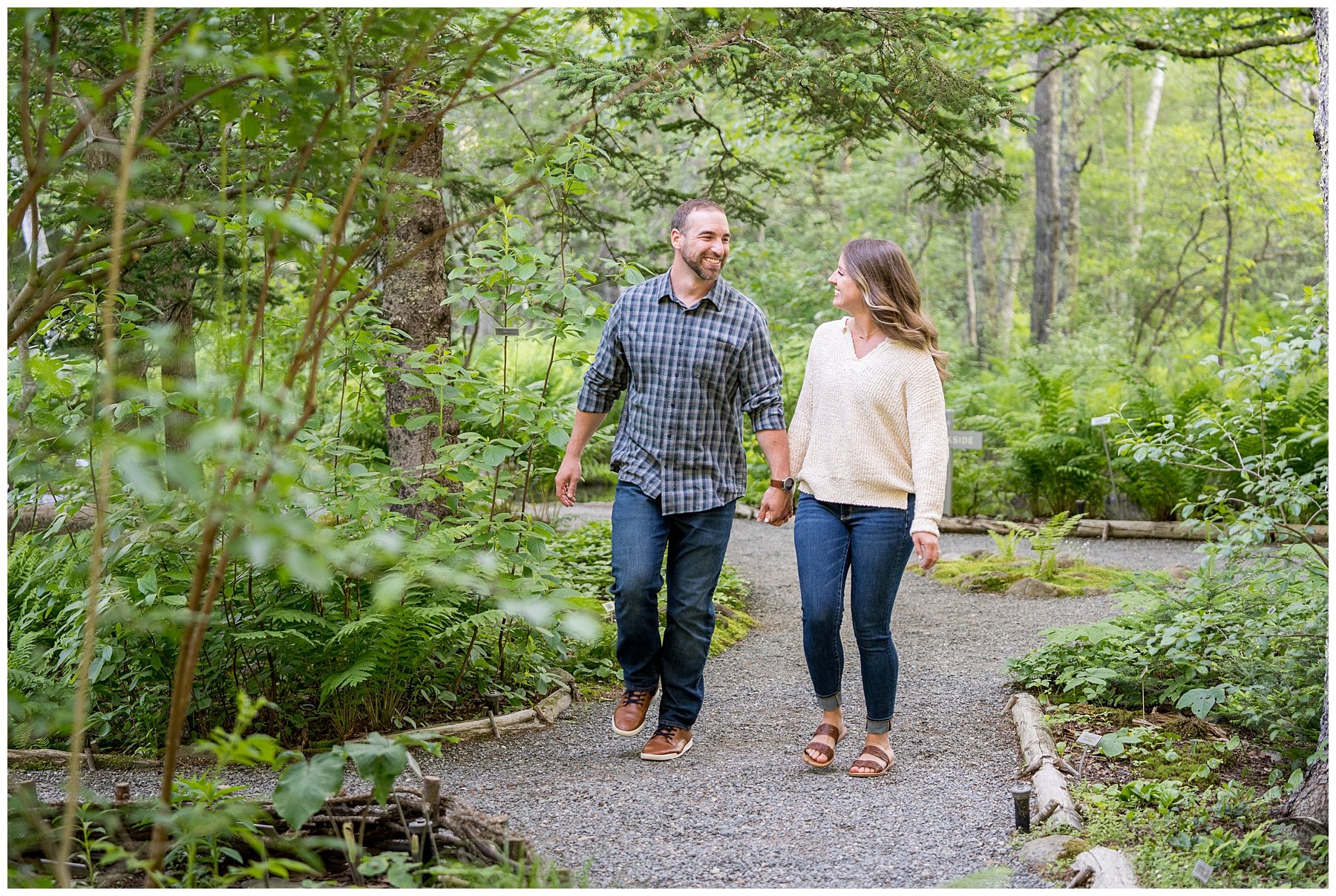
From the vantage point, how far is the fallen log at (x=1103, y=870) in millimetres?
2811

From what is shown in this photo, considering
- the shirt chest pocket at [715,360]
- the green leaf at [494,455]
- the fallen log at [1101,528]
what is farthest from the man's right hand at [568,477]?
the fallen log at [1101,528]

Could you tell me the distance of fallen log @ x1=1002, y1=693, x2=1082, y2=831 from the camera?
3375mm

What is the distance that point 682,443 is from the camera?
4.13 m

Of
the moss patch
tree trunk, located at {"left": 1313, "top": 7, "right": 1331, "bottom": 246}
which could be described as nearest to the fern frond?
tree trunk, located at {"left": 1313, "top": 7, "right": 1331, "bottom": 246}

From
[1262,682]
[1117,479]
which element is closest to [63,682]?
[1262,682]

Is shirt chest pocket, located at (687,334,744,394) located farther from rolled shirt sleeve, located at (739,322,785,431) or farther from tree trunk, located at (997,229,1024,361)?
tree trunk, located at (997,229,1024,361)

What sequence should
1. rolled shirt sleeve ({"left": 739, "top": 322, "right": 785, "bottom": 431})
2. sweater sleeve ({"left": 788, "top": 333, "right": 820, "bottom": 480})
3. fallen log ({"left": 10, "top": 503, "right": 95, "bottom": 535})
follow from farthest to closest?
fallen log ({"left": 10, "top": 503, "right": 95, "bottom": 535})
rolled shirt sleeve ({"left": 739, "top": 322, "right": 785, "bottom": 431})
sweater sleeve ({"left": 788, "top": 333, "right": 820, "bottom": 480})

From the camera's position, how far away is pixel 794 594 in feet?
26.6

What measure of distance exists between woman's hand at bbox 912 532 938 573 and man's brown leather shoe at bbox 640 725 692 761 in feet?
3.99

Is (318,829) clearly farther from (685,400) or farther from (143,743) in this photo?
(685,400)

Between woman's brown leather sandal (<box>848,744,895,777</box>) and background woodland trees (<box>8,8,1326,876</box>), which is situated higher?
background woodland trees (<box>8,8,1326,876</box>)

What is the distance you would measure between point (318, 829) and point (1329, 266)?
3311 mm

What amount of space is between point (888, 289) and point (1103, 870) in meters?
2.05

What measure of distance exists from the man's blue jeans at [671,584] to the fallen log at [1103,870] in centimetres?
164
